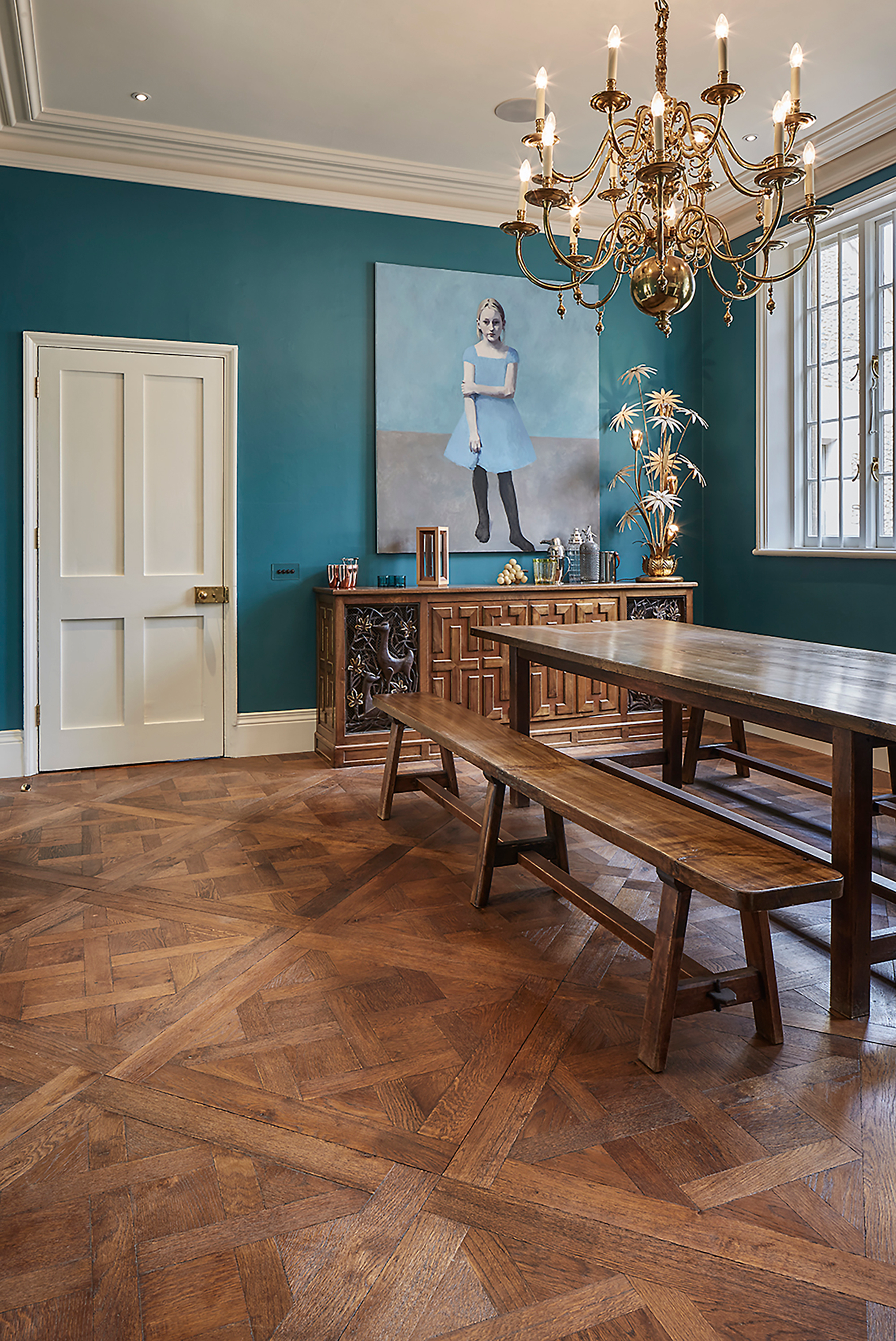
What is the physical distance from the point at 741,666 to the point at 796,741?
9.32 feet

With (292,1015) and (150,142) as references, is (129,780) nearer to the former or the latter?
(292,1015)

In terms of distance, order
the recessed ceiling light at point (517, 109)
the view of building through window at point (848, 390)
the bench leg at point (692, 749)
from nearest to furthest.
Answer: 1. the recessed ceiling light at point (517, 109)
2. the bench leg at point (692, 749)
3. the view of building through window at point (848, 390)

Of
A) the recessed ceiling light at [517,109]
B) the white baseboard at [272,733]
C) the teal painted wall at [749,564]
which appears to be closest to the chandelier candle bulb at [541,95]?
the recessed ceiling light at [517,109]

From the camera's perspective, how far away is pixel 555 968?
2482 millimetres

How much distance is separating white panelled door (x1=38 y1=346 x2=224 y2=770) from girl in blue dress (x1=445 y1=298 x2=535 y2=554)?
4.86ft

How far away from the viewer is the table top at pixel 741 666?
2168 millimetres

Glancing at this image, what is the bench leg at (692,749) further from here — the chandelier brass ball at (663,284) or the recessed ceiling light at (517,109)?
the recessed ceiling light at (517,109)

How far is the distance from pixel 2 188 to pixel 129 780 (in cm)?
312

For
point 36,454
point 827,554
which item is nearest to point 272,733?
point 36,454

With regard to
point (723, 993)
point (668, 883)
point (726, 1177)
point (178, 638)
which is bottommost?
point (726, 1177)

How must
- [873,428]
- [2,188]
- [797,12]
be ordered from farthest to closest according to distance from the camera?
[873,428] < [2,188] < [797,12]

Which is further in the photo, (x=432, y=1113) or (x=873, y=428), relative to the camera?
(x=873, y=428)

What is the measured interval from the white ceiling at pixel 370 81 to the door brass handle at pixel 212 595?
2223mm

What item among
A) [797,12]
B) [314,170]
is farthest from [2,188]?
[797,12]
